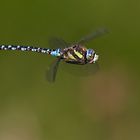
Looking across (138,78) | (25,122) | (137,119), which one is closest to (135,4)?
(138,78)

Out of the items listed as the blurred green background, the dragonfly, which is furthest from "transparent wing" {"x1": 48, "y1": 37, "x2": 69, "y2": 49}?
the blurred green background

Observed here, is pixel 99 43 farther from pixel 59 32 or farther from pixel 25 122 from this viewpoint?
pixel 25 122

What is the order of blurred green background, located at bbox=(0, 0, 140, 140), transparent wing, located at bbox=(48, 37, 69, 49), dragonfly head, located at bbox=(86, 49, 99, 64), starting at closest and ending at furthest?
1. dragonfly head, located at bbox=(86, 49, 99, 64)
2. transparent wing, located at bbox=(48, 37, 69, 49)
3. blurred green background, located at bbox=(0, 0, 140, 140)

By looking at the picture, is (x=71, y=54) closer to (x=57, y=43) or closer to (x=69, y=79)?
(x=57, y=43)

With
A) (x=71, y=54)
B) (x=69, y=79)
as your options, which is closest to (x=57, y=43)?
(x=71, y=54)

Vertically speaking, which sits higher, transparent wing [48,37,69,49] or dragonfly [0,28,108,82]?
transparent wing [48,37,69,49]

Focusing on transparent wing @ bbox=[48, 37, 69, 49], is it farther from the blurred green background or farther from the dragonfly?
the blurred green background

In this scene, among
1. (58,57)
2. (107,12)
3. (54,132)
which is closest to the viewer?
(58,57)

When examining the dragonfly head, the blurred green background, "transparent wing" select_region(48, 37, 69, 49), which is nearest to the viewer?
the dragonfly head
